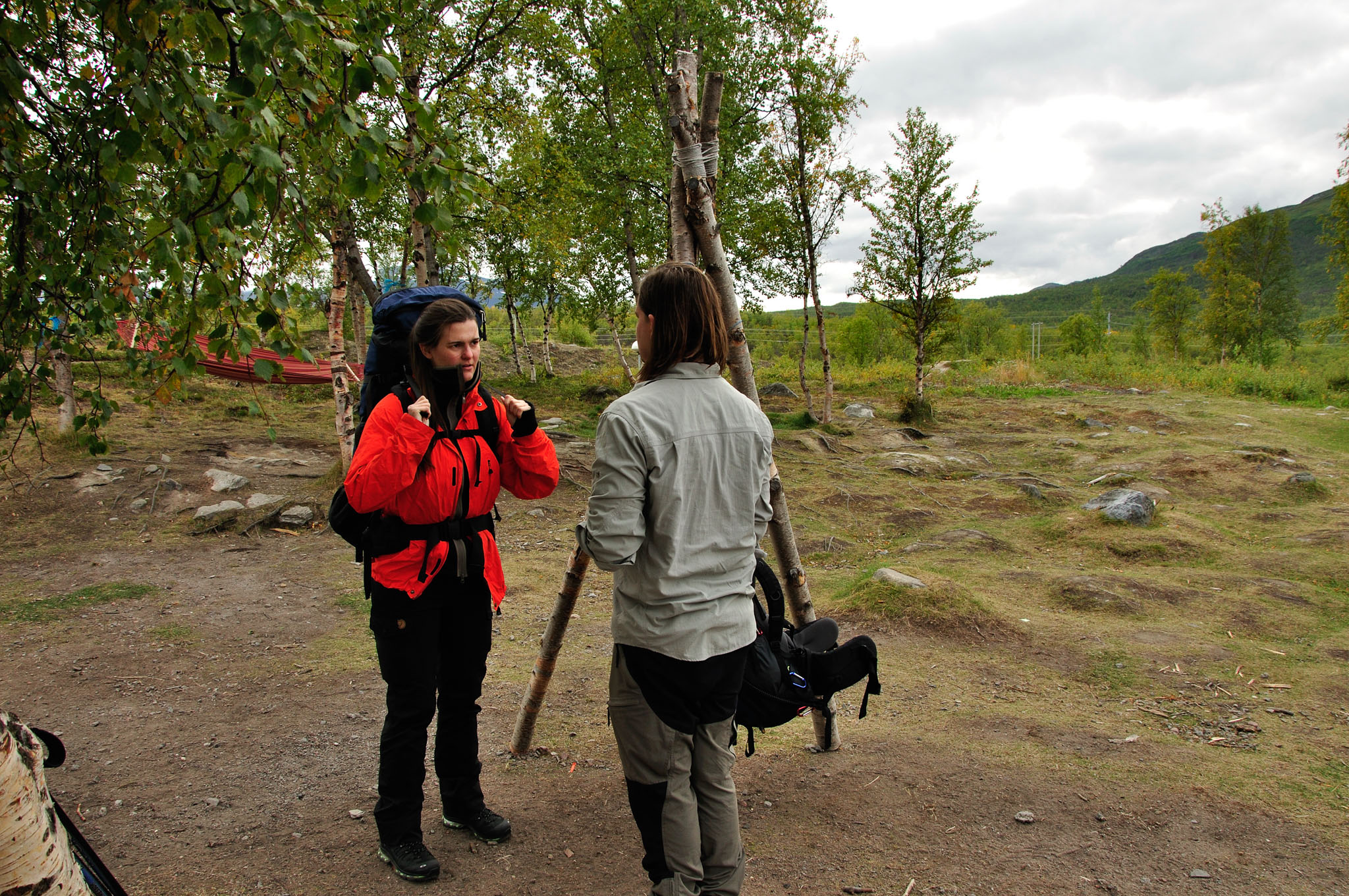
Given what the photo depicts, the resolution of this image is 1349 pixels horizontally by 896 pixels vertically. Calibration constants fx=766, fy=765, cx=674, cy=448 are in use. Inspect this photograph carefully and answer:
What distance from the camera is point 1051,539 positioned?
7.72 m

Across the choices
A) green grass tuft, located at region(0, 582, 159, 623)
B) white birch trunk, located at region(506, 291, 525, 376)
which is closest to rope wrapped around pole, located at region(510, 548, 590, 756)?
green grass tuft, located at region(0, 582, 159, 623)

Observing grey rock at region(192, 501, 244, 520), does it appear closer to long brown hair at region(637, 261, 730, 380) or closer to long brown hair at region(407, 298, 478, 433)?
long brown hair at region(407, 298, 478, 433)

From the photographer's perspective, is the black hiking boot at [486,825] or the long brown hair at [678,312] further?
the black hiking boot at [486,825]

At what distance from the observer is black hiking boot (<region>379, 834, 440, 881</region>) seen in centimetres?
249

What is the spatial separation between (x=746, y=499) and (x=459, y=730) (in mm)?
1389

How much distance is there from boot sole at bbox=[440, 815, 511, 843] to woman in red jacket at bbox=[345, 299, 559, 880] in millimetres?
252

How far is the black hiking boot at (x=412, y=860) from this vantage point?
2490 millimetres

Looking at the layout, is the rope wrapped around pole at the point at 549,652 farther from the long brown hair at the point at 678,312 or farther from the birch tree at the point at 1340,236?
the birch tree at the point at 1340,236

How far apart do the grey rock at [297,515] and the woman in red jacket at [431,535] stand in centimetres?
629

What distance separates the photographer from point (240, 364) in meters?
10.4

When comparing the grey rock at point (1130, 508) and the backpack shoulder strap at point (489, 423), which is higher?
the backpack shoulder strap at point (489, 423)

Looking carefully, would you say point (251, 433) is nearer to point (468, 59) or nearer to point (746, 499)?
point (468, 59)

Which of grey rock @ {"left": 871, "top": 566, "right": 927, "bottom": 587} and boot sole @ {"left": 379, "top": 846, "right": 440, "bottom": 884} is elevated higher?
boot sole @ {"left": 379, "top": 846, "right": 440, "bottom": 884}

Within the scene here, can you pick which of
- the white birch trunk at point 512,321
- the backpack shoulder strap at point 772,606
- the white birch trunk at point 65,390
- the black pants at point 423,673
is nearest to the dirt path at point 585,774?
the black pants at point 423,673
